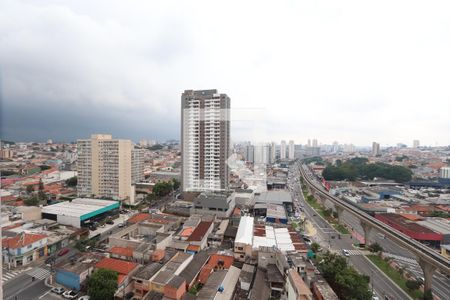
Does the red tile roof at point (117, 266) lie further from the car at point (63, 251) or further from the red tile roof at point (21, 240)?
the red tile roof at point (21, 240)

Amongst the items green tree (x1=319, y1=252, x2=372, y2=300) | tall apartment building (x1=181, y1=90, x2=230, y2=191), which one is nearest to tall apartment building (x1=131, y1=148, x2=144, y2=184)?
tall apartment building (x1=181, y1=90, x2=230, y2=191)

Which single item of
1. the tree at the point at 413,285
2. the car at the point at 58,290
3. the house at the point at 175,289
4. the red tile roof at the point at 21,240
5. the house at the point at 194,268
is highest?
the red tile roof at the point at 21,240

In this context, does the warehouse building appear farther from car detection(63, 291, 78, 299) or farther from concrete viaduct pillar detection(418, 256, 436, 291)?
concrete viaduct pillar detection(418, 256, 436, 291)

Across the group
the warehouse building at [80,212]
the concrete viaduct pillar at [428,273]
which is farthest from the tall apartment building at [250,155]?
the concrete viaduct pillar at [428,273]

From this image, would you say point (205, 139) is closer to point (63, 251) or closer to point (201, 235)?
point (201, 235)

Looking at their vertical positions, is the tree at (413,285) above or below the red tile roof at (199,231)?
below

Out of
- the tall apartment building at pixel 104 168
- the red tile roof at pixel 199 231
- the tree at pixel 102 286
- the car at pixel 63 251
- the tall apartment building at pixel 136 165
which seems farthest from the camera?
the tall apartment building at pixel 136 165

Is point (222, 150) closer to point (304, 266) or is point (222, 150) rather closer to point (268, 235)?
point (268, 235)
